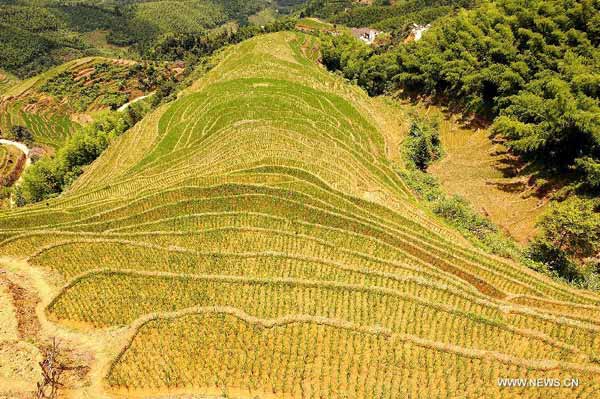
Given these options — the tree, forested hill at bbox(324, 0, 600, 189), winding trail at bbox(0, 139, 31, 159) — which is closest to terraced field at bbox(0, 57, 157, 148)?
winding trail at bbox(0, 139, 31, 159)

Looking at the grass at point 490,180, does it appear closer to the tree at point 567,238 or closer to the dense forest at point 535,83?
the dense forest at point 535,83

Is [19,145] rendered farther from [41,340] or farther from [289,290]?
[289,290]

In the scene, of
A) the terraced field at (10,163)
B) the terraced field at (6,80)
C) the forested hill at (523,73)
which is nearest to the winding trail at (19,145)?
the terraced field at (10,163)

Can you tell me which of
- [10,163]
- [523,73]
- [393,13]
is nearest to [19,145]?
[10,163]

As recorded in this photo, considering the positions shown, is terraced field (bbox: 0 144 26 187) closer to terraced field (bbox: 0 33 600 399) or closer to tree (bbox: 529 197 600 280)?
terraced field (bbox: 0 33 600 399)

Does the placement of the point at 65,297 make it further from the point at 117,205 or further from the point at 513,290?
the point at 513,290

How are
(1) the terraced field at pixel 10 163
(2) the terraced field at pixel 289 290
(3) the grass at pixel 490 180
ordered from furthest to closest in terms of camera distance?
(1) the terraced field at pixel 10 163 < (3) the grass at pixel 490 180 < (2) the terraced field at pixel 289 290
